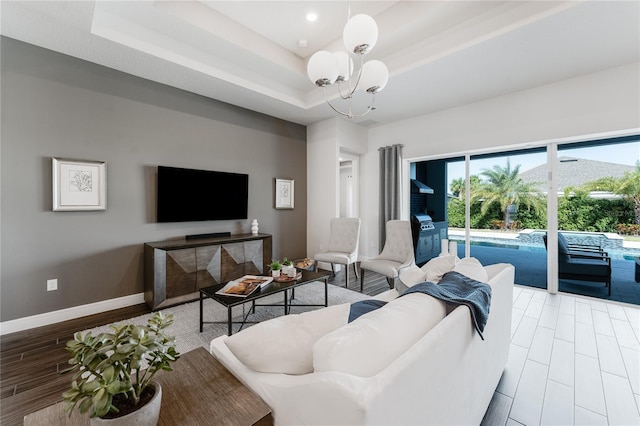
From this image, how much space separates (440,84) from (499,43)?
0.89m

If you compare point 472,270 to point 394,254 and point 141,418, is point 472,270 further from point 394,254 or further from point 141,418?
point 394,254

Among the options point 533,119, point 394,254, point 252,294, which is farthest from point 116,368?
point 533,119

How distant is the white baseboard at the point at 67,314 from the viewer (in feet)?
8.43

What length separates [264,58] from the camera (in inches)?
131

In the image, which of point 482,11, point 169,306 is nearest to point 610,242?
point 482,11

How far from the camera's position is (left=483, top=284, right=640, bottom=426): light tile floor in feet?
5.33

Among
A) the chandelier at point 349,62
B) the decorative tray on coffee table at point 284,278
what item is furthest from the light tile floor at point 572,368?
the chandelier at point 349,62

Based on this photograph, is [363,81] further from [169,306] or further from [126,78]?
[169,306]

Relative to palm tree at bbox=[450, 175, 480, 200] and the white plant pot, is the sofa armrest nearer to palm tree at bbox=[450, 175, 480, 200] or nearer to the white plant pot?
the white plant pot

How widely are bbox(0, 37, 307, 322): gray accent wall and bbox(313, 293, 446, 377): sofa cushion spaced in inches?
131

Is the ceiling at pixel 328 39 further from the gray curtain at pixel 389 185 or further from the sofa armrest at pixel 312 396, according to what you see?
the sofa armrest at pixel 312 396

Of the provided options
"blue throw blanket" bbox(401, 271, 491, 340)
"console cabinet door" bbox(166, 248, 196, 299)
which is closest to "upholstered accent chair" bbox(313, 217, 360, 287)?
"console cabinet door" bbox(166, 248, 196, 299)

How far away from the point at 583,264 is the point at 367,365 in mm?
4244

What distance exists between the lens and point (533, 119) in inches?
144
